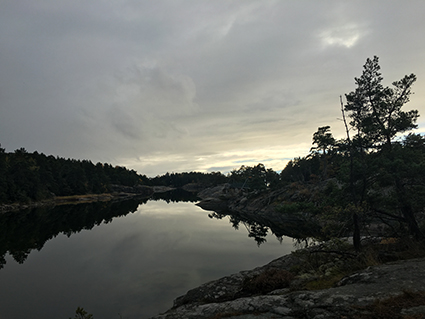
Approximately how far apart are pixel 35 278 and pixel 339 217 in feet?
90.0

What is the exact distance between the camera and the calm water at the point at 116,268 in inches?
640

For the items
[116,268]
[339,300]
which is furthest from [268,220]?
[339,300]

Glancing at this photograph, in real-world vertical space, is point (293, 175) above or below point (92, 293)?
above

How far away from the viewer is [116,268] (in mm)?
23922

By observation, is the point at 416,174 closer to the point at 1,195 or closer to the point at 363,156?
the point at 363,156

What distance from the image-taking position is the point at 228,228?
155ft

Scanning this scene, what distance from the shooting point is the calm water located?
16.2 m

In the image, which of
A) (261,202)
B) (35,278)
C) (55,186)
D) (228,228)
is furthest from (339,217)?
(55,186)

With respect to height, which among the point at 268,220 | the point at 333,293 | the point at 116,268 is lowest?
the point at 268,220

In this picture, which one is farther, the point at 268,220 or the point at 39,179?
the point at 39,179

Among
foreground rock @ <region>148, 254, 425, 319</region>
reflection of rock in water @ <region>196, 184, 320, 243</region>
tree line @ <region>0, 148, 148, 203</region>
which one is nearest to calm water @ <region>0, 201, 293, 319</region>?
reflection of rock in water @ <region>196, 184, 320, 243</region>

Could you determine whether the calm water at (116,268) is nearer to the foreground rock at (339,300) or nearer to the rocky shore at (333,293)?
the rocky shore at (333,293)

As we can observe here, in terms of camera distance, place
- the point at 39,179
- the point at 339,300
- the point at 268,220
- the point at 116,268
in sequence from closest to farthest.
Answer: the point at 339,300
the point at 116,268
the point at 268,220
the point at 39,179

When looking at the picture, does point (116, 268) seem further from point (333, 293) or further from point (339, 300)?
point (339, 300)
